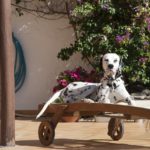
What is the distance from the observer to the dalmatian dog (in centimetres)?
702

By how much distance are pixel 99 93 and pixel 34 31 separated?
17.2 ft

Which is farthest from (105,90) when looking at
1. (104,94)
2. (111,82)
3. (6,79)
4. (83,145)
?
(6,79)

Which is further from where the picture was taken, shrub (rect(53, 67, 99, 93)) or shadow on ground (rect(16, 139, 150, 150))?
shrub (rect(53, 67, 99, 93))

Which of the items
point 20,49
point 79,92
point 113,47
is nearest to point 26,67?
point 20,49

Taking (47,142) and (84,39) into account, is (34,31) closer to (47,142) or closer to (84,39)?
(84,39)

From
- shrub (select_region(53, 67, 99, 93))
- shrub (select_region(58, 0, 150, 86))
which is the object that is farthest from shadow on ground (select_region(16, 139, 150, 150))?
shrub (select_region(53, 67, 99, 93))

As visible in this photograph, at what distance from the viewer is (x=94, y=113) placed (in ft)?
22.2

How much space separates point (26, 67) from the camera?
39.8 feet

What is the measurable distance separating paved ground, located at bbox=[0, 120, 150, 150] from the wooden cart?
0.13m

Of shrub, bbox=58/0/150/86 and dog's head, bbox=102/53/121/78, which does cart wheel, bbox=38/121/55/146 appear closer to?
dog's head, bbox=102/53/121/78

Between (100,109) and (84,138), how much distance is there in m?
1.54

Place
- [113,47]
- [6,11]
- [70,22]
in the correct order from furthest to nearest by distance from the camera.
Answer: [70,22], [113,47], [6,11]

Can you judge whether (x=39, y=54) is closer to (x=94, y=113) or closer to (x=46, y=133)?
(x=46, y=133)

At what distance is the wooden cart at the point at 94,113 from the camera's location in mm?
6297
